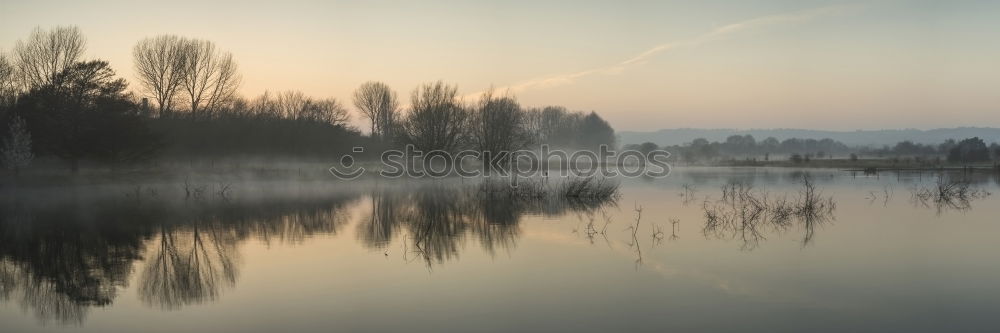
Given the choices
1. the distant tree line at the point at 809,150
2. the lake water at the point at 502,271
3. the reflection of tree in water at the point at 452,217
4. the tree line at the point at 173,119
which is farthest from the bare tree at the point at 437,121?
the distant tree line at the point at 809,150

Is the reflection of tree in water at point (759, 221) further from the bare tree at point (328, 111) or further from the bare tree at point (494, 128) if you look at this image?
the bare tree at point (328, 111)

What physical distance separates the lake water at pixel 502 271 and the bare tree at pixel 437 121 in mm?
24046

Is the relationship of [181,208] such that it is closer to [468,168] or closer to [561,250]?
[561,250]

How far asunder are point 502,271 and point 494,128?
30682 millimetres

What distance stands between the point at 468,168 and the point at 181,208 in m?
28.7

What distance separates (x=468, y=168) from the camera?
160 feet

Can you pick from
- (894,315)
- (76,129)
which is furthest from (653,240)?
(76,129)

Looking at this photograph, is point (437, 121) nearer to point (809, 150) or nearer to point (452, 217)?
point (452, 217)

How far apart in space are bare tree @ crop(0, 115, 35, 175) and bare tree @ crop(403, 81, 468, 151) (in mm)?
21442

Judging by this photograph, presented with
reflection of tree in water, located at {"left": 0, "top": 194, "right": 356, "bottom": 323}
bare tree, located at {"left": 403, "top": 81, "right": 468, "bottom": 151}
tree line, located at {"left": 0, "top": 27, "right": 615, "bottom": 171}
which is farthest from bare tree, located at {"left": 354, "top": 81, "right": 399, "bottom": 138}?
reflection of tree in water, located at {"left": 0, "top": 194, "right": 356, "bottom": 323}

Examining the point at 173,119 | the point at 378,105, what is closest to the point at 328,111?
the point at 378,105

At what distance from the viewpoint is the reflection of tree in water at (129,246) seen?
8.39 meters

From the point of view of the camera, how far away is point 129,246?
12.6 m

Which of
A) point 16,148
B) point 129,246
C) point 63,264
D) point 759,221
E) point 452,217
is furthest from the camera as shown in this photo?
point 16,148
